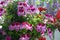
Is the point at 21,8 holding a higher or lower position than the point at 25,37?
higher

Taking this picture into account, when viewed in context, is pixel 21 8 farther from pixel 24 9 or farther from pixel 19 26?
pixel 19 26

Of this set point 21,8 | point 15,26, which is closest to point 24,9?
point 21,8

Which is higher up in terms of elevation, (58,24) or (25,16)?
(25,16)

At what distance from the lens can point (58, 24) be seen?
143 cm

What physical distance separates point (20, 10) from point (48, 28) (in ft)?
0.83

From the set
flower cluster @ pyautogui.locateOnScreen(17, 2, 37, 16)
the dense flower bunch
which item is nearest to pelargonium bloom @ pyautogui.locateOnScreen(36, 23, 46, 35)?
the dense flower bunch

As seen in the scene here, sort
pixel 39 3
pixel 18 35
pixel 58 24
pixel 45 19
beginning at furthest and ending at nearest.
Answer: pixel 39 3 → pixel 58 24 → pixel 45 19 → pixel 18 35

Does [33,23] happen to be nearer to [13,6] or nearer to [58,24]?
[13,6]

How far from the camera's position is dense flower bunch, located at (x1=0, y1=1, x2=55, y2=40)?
115 centimetres

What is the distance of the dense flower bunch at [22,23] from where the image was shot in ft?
3.77

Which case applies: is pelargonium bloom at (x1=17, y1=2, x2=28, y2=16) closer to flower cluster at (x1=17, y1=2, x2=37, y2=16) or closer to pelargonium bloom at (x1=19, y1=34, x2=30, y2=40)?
flower cluster at (x1=17, y1=2, x2=37, y2=16)

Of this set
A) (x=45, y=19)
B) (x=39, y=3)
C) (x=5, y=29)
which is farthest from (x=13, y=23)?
(x=39, y=3)

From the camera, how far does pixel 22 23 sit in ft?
3.83

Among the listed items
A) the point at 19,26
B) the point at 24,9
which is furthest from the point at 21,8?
the point at 19,26
